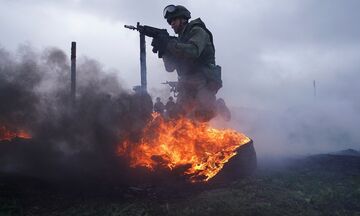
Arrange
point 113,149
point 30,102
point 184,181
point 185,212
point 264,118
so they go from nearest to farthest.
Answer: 1. point 185,212
2. point 184,181
3. point 113,149
4. point 30,102
5. point 264,118

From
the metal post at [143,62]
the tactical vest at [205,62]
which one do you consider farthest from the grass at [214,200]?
the metal post at [143,62]

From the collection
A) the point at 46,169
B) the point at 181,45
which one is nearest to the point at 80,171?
the point at 46,169

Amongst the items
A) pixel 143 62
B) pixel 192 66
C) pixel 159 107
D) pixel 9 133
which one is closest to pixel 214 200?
pixel 192 66

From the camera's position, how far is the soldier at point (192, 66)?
9.44 meters

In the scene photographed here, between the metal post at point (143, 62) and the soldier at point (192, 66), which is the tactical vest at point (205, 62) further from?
the metal post at point (143, 62)

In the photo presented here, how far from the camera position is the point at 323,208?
6773mm

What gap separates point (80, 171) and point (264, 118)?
712 inches

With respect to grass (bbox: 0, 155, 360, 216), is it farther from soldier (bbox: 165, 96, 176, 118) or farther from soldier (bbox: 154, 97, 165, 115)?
soldier (bbox: 154, 97, 165, 115)

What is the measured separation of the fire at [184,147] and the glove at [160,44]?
61.8 inches

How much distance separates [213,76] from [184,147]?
81.9 inches

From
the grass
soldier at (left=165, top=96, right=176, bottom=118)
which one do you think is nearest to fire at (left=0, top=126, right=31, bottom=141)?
the grass

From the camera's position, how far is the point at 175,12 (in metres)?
9.83

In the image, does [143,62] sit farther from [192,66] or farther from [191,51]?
[191,51]

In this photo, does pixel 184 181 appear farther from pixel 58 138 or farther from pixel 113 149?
pixel 58 138
